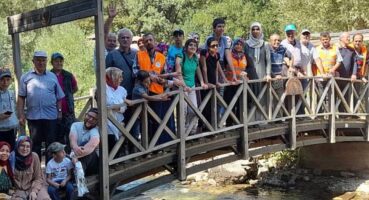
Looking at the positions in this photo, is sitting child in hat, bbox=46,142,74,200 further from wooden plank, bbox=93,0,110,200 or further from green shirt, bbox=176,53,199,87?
green shirt, bbox=176,53,199,87

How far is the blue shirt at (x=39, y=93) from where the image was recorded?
5750 mm

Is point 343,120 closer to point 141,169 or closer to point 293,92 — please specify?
point 293,92

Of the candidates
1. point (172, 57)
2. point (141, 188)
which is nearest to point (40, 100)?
point (172, 57)

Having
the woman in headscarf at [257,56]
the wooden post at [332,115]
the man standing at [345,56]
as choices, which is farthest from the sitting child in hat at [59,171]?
the man standing at [345,56]

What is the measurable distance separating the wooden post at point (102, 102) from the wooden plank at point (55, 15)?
4.7 inches

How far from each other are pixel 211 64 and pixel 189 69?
48 centimetres

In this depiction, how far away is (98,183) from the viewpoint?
577cm

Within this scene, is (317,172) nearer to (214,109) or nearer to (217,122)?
(217,122)

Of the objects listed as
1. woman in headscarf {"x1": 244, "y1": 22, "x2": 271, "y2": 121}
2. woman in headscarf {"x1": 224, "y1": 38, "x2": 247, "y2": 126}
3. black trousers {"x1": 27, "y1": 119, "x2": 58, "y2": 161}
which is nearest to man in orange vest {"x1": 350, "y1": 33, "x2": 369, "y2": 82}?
woman in headscarf {"x1": 244, "y1": 22, "x2": 271, "y2": 121}

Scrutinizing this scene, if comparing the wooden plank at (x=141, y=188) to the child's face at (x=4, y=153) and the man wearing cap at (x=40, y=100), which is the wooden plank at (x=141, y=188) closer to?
the man wearing cap at (x=40, y=100)

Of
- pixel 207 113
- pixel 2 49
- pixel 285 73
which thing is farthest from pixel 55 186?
pixel 2 49

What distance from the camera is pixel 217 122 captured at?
25.7 ft

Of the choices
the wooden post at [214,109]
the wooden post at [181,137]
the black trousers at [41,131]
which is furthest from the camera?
the wooden post at [214,109]

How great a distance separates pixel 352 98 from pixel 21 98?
6588 mm
